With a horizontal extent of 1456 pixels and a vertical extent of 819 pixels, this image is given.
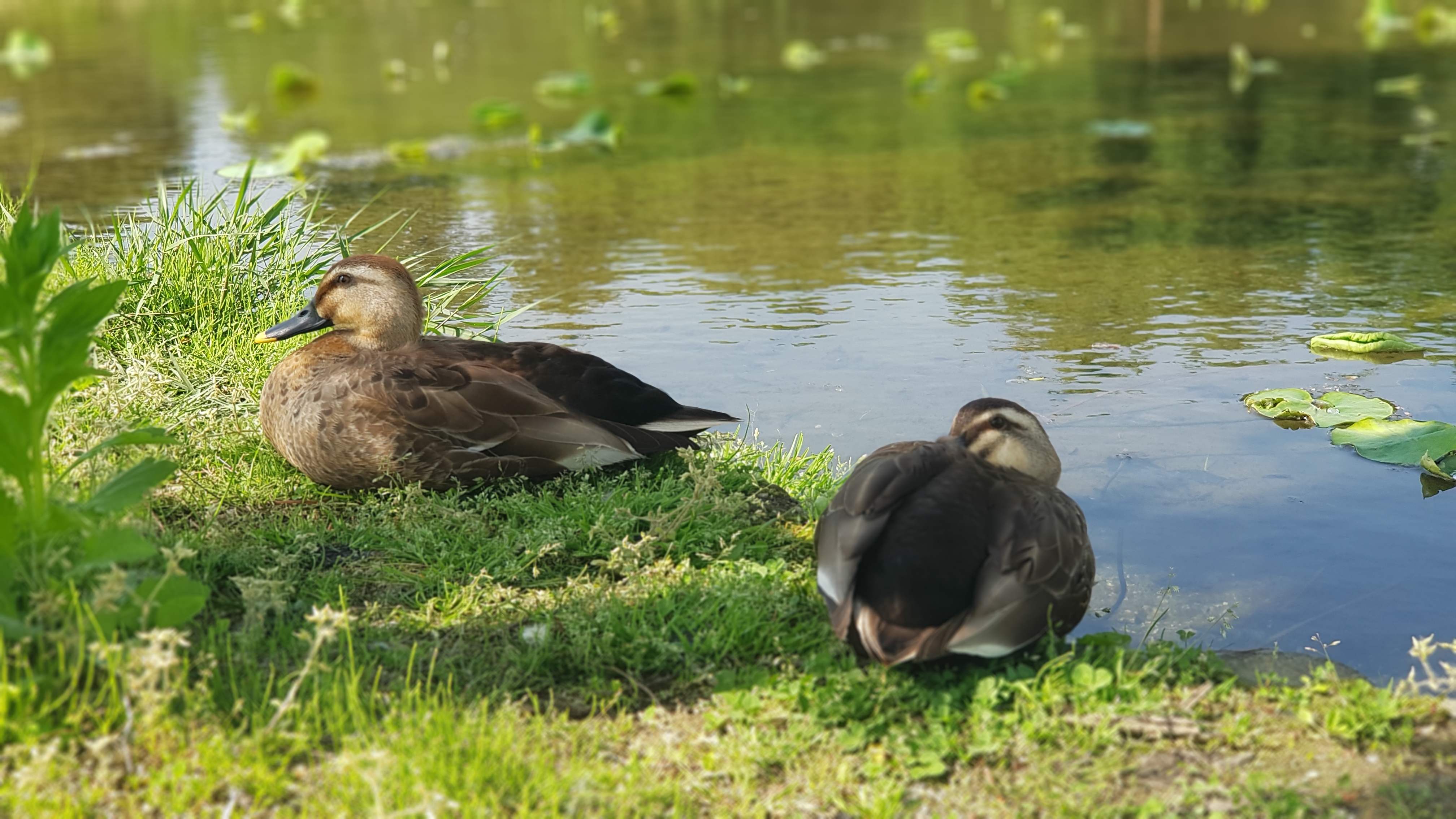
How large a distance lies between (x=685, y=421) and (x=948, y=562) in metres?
1.63

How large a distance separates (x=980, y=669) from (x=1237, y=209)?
6.98 metres

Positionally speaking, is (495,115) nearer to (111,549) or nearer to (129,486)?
(129,486)

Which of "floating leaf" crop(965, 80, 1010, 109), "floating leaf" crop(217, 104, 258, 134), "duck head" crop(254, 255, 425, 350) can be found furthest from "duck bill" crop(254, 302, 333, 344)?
"floating leaf" crop(965, 80, 1010, 109)

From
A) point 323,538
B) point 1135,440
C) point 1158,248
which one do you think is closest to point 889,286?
point 1158,248

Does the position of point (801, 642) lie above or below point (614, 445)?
below

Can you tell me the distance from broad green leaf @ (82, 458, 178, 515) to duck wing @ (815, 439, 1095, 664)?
1.77 metres

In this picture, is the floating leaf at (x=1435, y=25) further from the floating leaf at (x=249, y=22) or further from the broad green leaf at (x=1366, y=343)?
the floating leaf at (x=249, y=22)

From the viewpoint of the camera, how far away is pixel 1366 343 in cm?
652

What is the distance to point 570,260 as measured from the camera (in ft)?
27.7

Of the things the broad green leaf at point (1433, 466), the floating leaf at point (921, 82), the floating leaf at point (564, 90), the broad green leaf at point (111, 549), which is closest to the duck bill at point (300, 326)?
the broad green leaf at point (111, 549)

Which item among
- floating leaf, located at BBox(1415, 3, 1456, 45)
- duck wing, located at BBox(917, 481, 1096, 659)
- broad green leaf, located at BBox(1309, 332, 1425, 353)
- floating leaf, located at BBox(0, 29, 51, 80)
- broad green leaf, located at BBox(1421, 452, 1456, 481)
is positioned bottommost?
broad green leaf, located at BBox(1421, 452, 1456, 481)

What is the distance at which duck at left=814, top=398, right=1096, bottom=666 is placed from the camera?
3.46m

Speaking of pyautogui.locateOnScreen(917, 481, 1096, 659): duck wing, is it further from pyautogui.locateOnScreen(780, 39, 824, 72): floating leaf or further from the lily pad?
pyautogui.locateOnScreen(780, 39, 824, 72): floating leaf

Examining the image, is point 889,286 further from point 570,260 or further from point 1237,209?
point 1237,209
